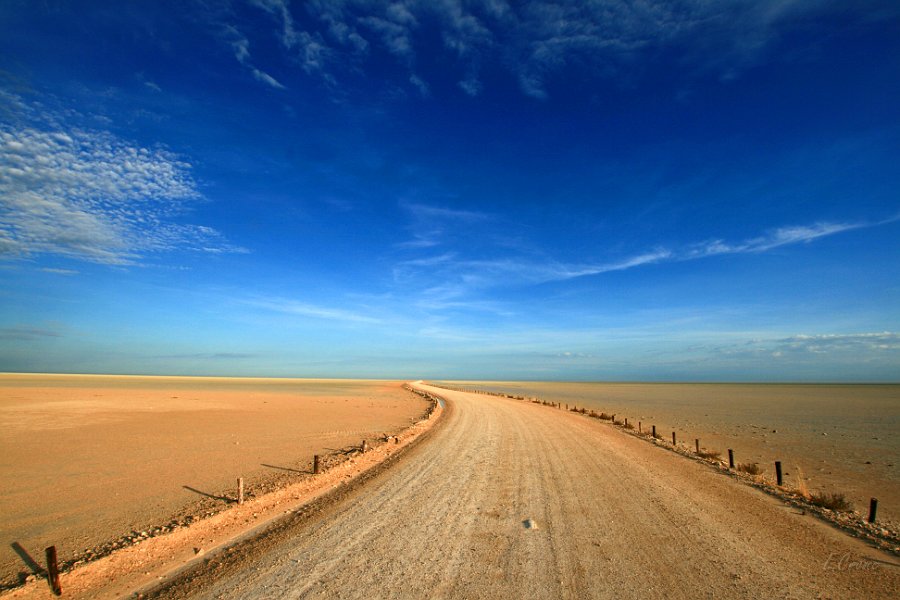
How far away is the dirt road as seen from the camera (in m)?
6.85

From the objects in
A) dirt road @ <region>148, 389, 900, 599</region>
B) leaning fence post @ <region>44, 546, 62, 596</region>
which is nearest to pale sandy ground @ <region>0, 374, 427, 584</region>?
leaning fence post @ <region>44, 546, 62, 596</region>

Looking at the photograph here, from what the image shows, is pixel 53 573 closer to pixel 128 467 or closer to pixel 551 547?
pixel 551 547

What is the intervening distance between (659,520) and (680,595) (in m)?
3.56

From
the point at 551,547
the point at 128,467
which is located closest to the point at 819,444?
the point at 551,547

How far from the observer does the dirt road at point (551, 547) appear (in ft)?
22.5

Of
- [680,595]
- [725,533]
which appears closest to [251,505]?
[680,595]

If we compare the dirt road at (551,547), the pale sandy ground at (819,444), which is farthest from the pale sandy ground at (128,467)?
the pale sandy ground at (819,444)

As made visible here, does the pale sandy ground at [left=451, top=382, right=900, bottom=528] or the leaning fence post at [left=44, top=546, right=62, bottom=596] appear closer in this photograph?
the leaning fence post at [left=44, top=546, right=62, bottom=596]

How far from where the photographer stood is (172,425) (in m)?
29.7

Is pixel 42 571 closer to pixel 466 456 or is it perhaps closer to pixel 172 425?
pixel 466 456

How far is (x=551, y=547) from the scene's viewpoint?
8.26m

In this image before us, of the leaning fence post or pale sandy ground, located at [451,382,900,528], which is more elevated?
the leaning fence post

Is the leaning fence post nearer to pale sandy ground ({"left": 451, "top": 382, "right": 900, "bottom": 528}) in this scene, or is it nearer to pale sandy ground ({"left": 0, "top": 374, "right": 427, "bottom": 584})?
pale sandy ground ({"left": 0, "top": 374, "right": 427, "bottom": 584})

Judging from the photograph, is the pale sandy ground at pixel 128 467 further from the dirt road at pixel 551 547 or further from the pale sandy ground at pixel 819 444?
the pale sandy ground at pixel 819 444
